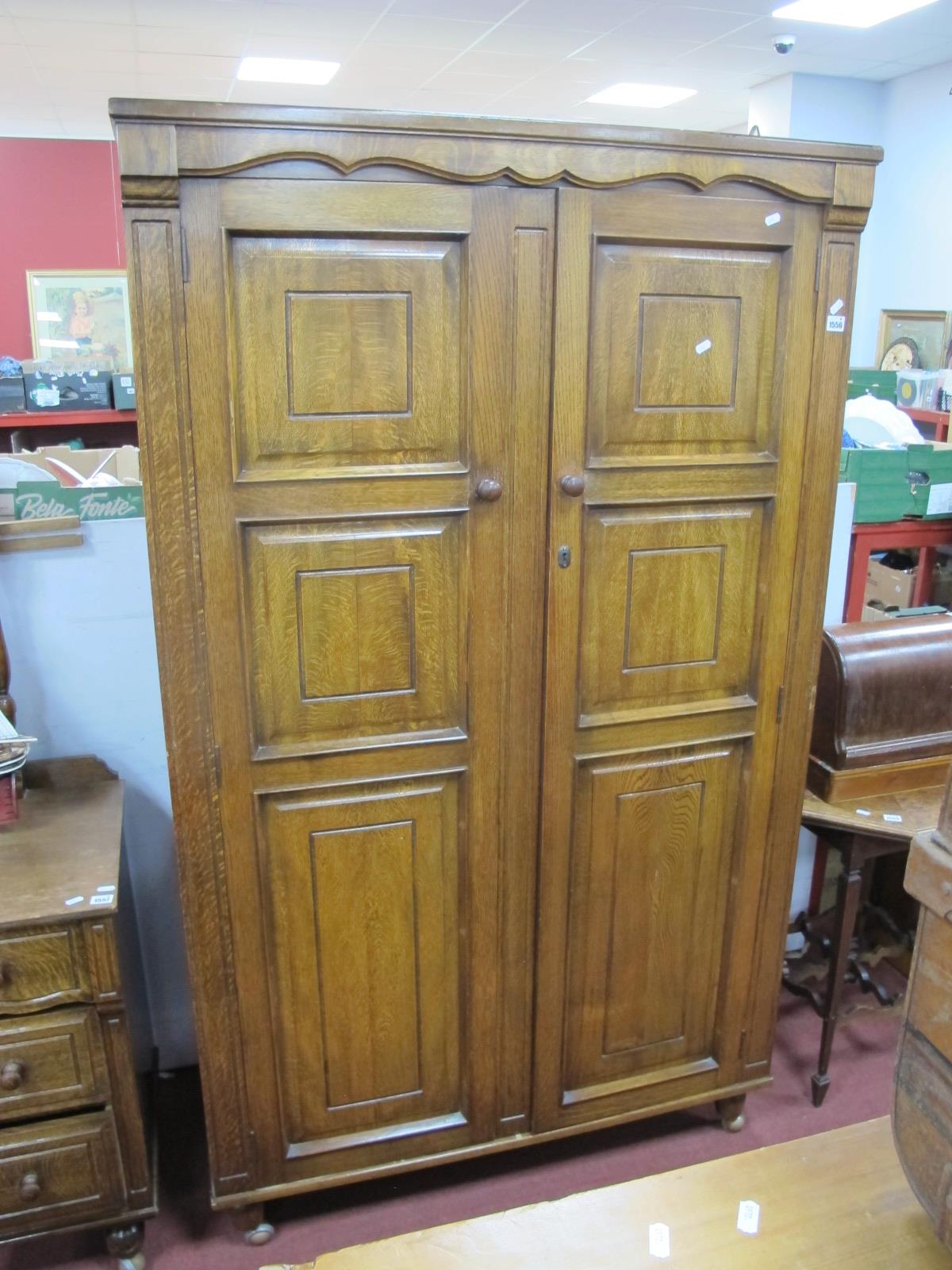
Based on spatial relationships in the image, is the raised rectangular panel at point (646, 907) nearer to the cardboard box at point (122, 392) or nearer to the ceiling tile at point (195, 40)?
the cardboard box at point (122, 392)

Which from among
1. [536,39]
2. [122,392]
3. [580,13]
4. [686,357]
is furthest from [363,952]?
[536,39]

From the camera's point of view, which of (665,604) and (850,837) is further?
(850,837)

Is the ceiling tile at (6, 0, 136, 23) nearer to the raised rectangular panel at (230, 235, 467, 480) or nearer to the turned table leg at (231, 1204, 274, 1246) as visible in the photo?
the raised rectangular panel at (230, 235, 467, 480)

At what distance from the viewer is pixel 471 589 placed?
4.98 feet

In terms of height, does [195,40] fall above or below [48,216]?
above

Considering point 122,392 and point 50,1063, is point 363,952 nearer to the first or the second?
point 50,1063

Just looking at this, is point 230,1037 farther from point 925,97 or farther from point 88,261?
point 88,261

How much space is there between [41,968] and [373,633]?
73 cm

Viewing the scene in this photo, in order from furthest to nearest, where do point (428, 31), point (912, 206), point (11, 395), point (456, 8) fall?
point (912, 206) < point (11, 395) < point (428, 31) < point (456, 8)

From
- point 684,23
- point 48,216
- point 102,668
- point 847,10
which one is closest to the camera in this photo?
point 102,668

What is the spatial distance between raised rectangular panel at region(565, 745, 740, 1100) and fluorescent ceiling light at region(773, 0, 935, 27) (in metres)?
4.45

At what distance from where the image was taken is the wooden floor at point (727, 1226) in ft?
2.80

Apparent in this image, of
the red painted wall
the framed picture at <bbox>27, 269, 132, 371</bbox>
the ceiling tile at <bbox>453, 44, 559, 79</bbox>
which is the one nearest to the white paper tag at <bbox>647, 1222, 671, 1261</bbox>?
the ceiling tile at <bbox>453, 44, 559, 79</bbox>

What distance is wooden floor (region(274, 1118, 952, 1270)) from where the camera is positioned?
33.6 inches
